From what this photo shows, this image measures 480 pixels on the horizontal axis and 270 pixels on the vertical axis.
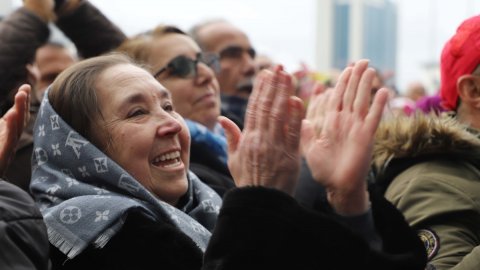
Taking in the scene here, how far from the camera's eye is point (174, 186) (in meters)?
2.30

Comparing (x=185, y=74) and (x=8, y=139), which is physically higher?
(x=8, y=139)

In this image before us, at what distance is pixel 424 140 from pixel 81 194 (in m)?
1.35

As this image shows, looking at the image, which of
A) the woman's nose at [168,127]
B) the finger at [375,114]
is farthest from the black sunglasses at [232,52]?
the finger at [375,114]

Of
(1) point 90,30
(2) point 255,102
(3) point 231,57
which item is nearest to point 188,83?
(1) point 90,30

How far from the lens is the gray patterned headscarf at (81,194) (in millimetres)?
2012

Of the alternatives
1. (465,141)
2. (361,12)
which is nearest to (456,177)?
(465,141)

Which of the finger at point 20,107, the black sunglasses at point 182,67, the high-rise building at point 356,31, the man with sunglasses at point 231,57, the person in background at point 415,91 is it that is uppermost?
the finger at point 20,107

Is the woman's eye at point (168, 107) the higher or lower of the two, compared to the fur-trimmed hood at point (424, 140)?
higher

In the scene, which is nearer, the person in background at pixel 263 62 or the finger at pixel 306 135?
the finger at pixel 306 135

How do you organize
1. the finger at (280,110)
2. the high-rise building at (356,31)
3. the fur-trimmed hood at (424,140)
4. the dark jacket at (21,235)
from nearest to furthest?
1. the dark jacket at (21,235)
2. the finger at (280,110)
3. the fur-trimmed hood at (424,140)
4. the high-rise building at (356,31)

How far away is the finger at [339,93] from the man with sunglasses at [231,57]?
2589 mm

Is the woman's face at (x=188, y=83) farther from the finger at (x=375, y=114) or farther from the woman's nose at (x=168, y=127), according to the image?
the finger at (x=375, y=114)

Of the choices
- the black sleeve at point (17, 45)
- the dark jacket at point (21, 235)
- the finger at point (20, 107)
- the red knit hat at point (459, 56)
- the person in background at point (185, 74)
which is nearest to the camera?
the dark jacket at point (21, 235)

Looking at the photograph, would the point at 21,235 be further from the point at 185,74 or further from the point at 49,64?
the point at 49,64
